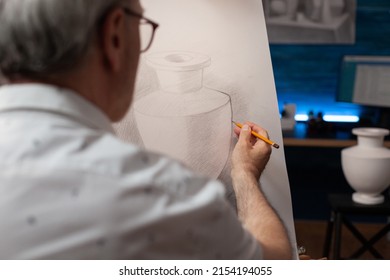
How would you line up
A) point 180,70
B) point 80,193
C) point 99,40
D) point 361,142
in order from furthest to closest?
point 361,142 < point 180,70 < point 99,40 < point 80,193

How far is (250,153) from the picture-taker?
120 centimetres

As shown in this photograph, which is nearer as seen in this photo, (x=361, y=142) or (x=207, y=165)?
(x=207, y=165)

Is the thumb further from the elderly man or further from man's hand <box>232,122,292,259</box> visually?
the elderly man

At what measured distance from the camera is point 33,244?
24.4 inches

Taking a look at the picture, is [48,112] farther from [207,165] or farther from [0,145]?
[207,165]

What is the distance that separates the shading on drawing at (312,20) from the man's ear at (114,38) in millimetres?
3443

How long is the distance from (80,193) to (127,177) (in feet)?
0.18

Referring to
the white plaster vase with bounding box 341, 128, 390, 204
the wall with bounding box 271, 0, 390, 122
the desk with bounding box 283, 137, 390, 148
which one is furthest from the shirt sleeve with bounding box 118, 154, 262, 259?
the wall with bounding box 271, 0, 390, 122

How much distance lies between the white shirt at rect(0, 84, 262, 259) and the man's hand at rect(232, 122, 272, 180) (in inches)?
19.7

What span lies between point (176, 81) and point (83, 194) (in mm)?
648

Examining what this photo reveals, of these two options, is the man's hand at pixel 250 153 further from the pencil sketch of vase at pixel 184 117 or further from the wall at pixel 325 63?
the wall at pixel 325 63

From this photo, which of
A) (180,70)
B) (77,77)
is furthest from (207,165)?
(77,77)

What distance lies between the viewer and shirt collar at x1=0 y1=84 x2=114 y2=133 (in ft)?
2.21

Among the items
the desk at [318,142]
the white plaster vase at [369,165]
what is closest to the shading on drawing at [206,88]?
the white plaster vase at [369,165]
